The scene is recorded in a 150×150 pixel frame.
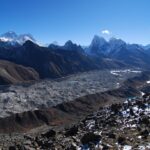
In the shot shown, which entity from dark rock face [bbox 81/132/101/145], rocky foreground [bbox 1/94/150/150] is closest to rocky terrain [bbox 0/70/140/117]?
rocky foreground [bbox 1/94/150/150]

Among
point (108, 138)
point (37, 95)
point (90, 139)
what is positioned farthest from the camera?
point (37, 95)

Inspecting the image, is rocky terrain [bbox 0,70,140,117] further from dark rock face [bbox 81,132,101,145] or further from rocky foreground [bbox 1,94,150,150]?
dark rock face [bbox 81,132,101,145]

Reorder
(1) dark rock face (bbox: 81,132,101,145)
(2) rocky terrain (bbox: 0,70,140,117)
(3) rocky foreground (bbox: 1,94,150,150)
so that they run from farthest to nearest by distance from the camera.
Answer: (2) rocky terrain (bbox: 0,70,140,117), (1) dark rock face (bbox: 81,132,101,145), (3) rocky foreground (bbox: 1,94,150,150)

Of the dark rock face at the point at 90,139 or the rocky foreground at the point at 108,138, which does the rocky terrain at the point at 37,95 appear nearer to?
the rocky foreground at the point at 108,138

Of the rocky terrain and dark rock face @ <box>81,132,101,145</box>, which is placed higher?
the rocky terrain

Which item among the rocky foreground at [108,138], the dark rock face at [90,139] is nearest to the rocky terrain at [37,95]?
the rocky foreground at [108,138]

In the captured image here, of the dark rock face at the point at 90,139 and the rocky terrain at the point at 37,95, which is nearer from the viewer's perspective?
the dark rock face at the point at 90,139

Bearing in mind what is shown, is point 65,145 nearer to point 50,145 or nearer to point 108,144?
point 50,145

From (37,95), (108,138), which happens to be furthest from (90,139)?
(37,95)

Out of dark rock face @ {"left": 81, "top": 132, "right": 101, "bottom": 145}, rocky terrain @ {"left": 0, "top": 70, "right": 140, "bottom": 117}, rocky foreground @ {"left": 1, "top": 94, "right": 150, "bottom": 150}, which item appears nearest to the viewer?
rocky foreground @ {"left": 1, "top": 94, "right": 150, "bottom": 150}

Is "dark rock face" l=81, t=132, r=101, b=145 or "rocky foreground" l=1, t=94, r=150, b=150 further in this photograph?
"dark rock face" l=81, t=132, r=101, b=145

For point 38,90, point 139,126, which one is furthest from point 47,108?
point 139,126

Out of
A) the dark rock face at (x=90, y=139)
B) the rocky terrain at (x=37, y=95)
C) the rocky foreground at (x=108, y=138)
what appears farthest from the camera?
the rocky terrain at (x=37, y=95)

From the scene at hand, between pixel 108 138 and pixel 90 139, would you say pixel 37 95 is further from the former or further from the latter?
pixel 90 139
